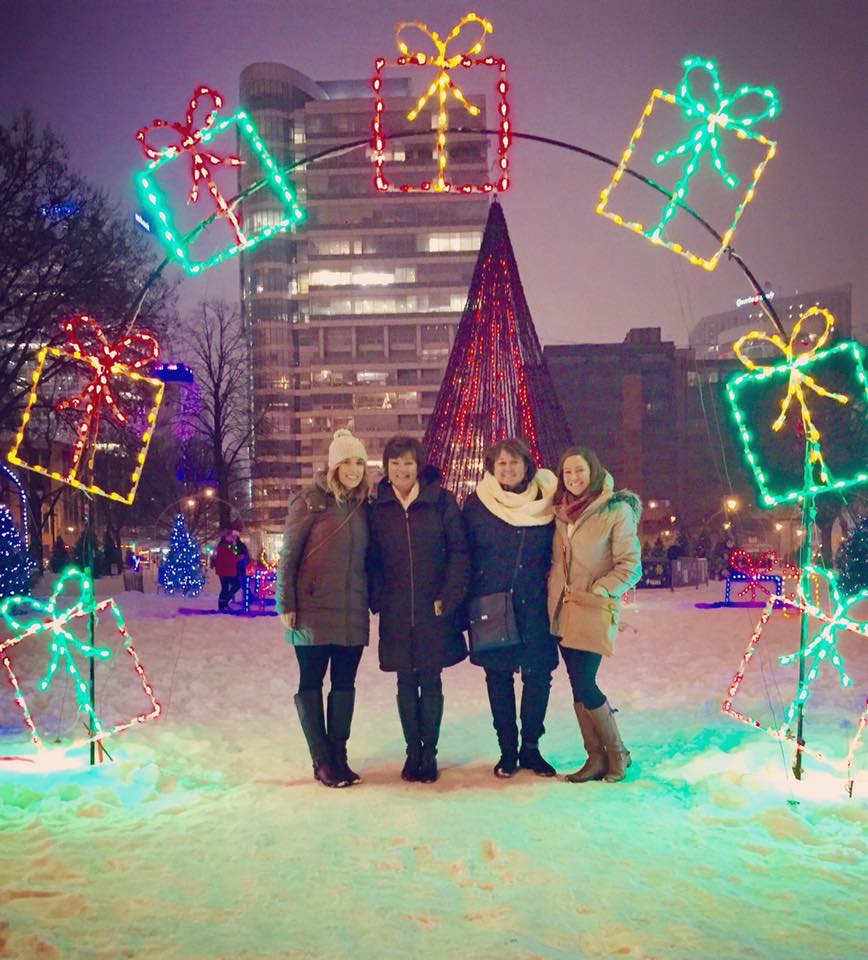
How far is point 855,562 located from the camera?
46.5 feet

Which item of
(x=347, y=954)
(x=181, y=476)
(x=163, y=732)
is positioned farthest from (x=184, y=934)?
(x=181, y=476)

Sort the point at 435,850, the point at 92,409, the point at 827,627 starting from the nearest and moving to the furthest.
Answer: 1. the point at 435,850
2. the point at 827,627
3. the point at 92,409

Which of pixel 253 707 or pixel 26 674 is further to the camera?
pixel 26 674

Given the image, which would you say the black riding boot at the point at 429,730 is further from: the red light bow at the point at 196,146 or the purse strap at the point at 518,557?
the red light bow at the point at 196,146

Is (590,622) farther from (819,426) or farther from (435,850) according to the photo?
(819,426)

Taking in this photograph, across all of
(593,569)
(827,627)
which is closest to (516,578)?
(593,569)

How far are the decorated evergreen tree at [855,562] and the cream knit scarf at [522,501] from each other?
10.8m

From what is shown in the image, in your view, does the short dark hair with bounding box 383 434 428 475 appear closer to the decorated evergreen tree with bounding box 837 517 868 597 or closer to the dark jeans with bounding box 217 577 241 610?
the dark jeans with bounding box 217 577 241 610

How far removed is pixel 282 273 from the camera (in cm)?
6862

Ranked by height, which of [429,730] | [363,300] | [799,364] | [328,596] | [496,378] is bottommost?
[429,730]

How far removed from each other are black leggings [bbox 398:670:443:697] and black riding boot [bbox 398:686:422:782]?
1 cm

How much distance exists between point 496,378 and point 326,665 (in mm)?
6923

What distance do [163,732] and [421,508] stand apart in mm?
2463

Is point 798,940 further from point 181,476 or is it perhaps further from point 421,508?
point 181,476
